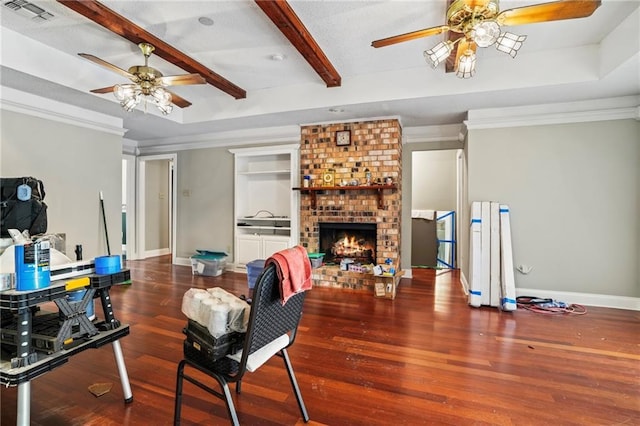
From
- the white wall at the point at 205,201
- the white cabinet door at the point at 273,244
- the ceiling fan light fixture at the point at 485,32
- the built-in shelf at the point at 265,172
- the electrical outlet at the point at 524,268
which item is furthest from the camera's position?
the white wall at the point at 205,201

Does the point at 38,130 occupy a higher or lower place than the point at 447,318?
higher

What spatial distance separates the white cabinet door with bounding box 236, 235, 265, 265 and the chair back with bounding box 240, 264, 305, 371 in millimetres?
4088

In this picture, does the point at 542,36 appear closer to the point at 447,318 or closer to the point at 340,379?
the point at 447,318

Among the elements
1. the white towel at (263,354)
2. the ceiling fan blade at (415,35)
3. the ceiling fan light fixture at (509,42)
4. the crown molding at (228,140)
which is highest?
the crown molding at (228,140)

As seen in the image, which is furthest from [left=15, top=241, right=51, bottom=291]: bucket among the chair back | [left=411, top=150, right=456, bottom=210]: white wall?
[left=411, top=150, right=456, bottom=210]: white wall

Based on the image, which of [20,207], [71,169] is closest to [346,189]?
[20,207]

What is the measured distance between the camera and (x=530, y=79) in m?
3.35

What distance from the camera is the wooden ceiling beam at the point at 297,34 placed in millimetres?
2418

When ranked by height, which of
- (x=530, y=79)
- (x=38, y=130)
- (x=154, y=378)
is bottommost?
(x=154, y=378)

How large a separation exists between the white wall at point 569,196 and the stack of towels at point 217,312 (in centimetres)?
375

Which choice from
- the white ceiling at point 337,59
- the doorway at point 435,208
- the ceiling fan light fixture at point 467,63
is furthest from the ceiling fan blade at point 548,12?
the doorway at point 435,208

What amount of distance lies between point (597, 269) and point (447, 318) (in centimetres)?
212

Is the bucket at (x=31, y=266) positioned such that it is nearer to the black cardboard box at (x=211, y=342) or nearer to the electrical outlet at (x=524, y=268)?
the black cardboard box at (x=211, y=342)

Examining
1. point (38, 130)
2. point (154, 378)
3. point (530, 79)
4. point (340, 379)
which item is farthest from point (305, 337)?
point (38, 130)
